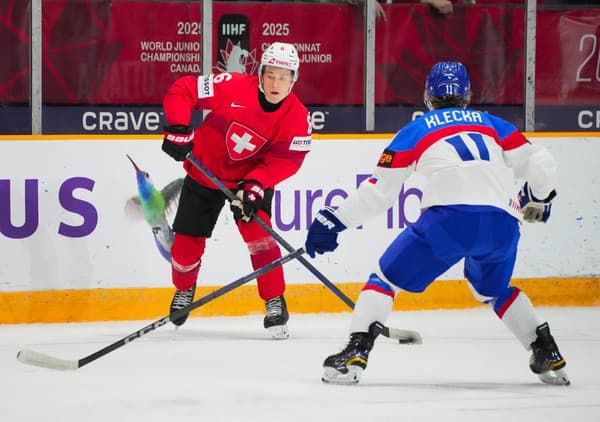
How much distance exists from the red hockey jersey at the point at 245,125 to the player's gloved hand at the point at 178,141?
8cm

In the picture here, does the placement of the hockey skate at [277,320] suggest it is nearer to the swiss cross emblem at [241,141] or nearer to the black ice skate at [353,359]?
the swiss cross emblem at [241,141]

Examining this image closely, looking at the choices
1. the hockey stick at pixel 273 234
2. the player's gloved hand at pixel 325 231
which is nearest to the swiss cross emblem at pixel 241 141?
the hockey stick at pixel 273 234

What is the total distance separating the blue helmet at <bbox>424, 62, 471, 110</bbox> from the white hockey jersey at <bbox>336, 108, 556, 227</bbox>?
11 centimetres

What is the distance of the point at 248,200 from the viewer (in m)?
5.19

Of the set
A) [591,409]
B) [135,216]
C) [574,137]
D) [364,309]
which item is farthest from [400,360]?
[574,137]

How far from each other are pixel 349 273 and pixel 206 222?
0.86 meters

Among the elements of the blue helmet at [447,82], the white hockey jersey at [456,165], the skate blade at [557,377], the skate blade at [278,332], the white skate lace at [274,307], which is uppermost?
the blue helmet at [447,82]

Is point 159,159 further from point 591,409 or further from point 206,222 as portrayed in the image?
point 591,409

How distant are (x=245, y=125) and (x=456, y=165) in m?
1.46

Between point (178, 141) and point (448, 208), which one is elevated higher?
point (178, 141)

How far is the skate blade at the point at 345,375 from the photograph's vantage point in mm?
4195

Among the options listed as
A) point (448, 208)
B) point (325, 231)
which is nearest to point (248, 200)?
point (325, 231)

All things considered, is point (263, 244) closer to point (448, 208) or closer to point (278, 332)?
point (278, 332)

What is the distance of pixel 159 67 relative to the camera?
6086 millimetres
